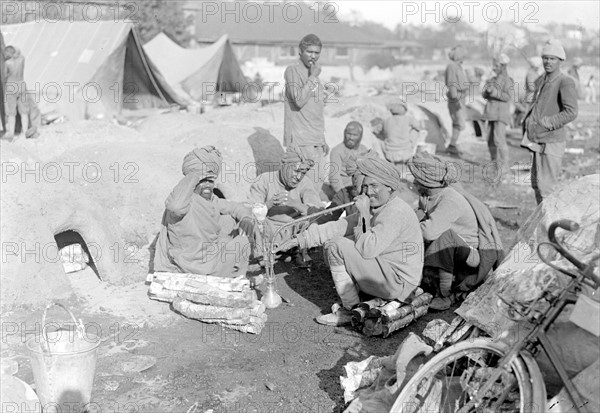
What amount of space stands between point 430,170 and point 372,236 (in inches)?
38.8

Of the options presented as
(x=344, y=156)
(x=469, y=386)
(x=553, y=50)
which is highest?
(x=553, y=50)

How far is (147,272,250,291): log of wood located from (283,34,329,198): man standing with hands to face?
8.09ft

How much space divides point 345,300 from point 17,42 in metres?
16.9

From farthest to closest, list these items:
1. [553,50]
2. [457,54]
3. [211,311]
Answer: [457,54] → [553,50] → [211,311]

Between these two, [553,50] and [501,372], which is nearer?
[501,372]

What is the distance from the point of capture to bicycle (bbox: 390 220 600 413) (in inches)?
132

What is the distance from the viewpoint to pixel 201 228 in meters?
6.33

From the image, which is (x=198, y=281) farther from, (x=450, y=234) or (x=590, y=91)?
(x=590, y=91)

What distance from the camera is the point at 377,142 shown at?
12.2 meters

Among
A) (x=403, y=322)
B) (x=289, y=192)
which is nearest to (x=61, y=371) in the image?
(x=403, y=322)

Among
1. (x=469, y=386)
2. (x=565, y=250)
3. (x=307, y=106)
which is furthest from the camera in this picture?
(x=307, y=106)

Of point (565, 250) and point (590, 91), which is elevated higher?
point (565, 250)

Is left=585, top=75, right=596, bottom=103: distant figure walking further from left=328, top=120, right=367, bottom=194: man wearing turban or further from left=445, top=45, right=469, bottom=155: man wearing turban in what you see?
left=328, top=120, right=367, bottom=194: man wearing turban

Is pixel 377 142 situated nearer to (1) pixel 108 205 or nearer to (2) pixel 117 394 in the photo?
(1) pixel 108 205
